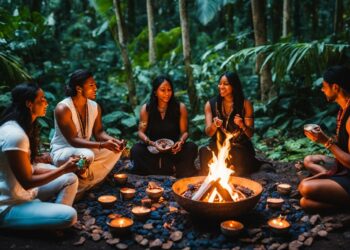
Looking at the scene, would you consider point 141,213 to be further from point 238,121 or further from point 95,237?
point 238,121

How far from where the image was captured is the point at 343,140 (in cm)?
342

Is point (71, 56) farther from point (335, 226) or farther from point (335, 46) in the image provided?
point (335, 226)

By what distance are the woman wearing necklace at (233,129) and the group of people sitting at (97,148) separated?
1 cm

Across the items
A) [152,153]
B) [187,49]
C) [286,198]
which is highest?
[187,49]

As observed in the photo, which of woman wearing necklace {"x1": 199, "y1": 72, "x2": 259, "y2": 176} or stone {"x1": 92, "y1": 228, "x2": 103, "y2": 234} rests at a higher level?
woman wearing necklace {"x1": 199, "y1": 72, "x2": 259, "y2": 176}

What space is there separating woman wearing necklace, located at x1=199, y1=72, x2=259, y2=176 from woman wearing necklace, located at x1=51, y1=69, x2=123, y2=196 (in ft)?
4.27

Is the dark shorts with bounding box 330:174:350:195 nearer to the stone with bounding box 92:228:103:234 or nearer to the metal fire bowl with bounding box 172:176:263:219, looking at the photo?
the metal fire bowl with bounding box 172:176:263:219

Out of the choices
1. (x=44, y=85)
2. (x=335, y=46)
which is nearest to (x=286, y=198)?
(x=335, y=46)

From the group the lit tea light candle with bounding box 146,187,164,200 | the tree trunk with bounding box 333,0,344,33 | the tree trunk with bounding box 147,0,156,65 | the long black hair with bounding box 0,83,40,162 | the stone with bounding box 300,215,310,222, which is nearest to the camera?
the long black hair with bounding box 0,83,40,162

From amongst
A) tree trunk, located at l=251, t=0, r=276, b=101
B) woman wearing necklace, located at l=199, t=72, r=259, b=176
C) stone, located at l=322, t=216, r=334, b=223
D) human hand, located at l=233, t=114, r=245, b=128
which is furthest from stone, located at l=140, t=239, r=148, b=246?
A: tree trunk, located at l=251, t=0, r=276, b=101

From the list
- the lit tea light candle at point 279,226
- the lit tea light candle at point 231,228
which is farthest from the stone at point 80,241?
the lit tea light candle at point 279,226

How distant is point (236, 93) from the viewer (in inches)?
184

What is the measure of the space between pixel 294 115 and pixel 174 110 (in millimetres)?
3169

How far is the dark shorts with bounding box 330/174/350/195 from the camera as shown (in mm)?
3260
